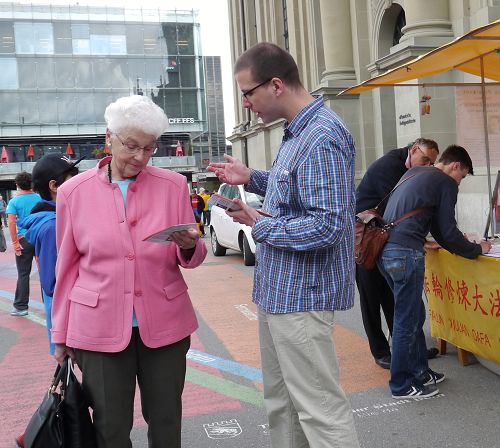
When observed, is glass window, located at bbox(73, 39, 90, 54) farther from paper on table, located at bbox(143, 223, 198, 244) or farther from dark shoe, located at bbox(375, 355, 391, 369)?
paper on table, located at bbox(143, 223, 198, 244)

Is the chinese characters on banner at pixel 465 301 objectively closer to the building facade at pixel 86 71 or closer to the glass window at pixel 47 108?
the building facade at pixel 86 71

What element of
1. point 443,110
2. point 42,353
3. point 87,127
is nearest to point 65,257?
point 42,353

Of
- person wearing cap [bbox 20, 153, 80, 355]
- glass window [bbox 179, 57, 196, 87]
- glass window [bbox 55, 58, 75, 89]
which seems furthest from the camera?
glass window [bbox 179, 57, 196, 87]

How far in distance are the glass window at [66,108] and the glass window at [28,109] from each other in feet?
7.10

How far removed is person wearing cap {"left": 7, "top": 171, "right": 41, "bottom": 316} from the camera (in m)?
7.85

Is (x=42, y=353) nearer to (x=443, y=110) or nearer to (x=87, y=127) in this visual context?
(x=443, y=110)

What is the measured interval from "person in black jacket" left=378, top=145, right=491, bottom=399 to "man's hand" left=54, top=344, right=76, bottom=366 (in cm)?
245

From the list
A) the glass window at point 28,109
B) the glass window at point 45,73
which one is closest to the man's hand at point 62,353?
the glass window at point 28,109

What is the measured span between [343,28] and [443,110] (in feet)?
21.4

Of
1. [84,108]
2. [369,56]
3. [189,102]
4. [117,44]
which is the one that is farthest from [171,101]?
[369,56]

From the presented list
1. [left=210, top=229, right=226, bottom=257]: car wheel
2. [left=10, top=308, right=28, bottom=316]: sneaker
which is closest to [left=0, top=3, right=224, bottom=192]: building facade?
[left=210, top=229, right=226, bottom=257]: car wheel

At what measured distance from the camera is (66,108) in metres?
57.8

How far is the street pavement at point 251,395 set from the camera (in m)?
3.74

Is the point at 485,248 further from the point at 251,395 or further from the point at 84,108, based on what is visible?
the point at 84,108
